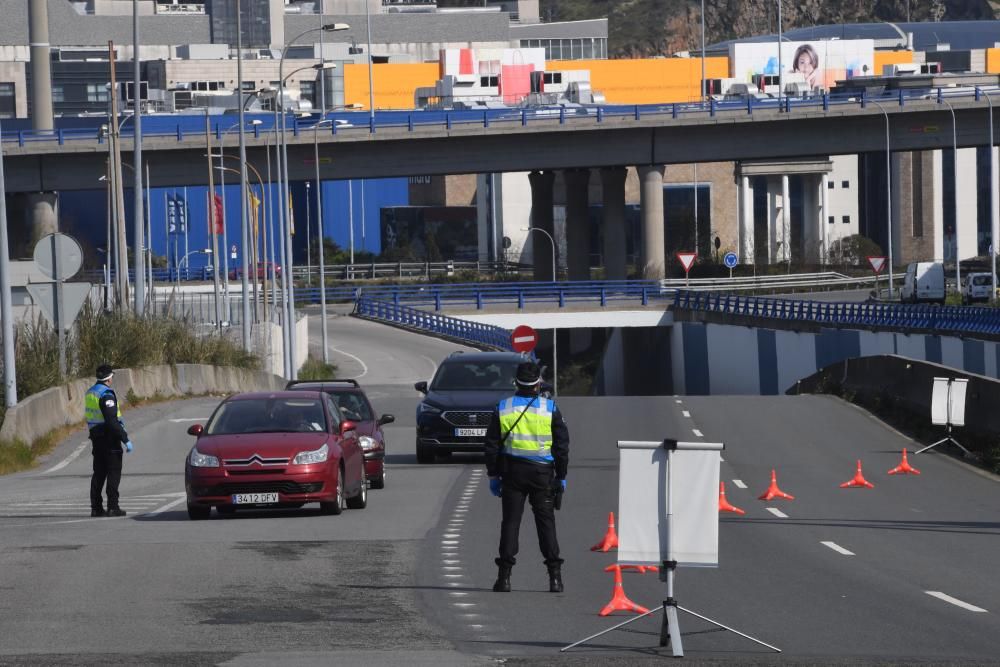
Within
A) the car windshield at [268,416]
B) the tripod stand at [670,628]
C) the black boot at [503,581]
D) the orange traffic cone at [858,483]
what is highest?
the car windshield at [268,416]

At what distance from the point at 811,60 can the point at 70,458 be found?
120012 mm

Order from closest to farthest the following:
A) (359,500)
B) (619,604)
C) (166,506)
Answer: (619,604), (359,500), (166,506)

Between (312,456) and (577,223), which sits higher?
(577,223)

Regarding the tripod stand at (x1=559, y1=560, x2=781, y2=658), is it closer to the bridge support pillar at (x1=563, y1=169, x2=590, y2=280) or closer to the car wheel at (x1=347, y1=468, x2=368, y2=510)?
the car wheel at (x1=347, y1=468, x2=368, y2=510)

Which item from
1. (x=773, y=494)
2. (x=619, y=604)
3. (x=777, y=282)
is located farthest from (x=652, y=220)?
(x=619, y=604)

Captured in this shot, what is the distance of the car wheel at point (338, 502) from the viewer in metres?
18.8

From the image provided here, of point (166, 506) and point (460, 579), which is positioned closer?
point (460, 579)

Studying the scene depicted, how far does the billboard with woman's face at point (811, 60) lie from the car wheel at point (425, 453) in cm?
11703

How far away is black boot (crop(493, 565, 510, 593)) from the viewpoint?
12.6 m

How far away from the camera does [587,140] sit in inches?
3211

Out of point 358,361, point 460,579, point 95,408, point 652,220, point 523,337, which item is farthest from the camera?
point 652,220

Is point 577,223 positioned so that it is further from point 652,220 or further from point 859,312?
point 859,312

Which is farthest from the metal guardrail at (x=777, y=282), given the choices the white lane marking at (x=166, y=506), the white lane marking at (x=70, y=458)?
→ the white lane marking at (x=166, y=506)

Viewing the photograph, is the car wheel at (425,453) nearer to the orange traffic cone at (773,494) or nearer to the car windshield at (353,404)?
the car windshield at (353,404)
